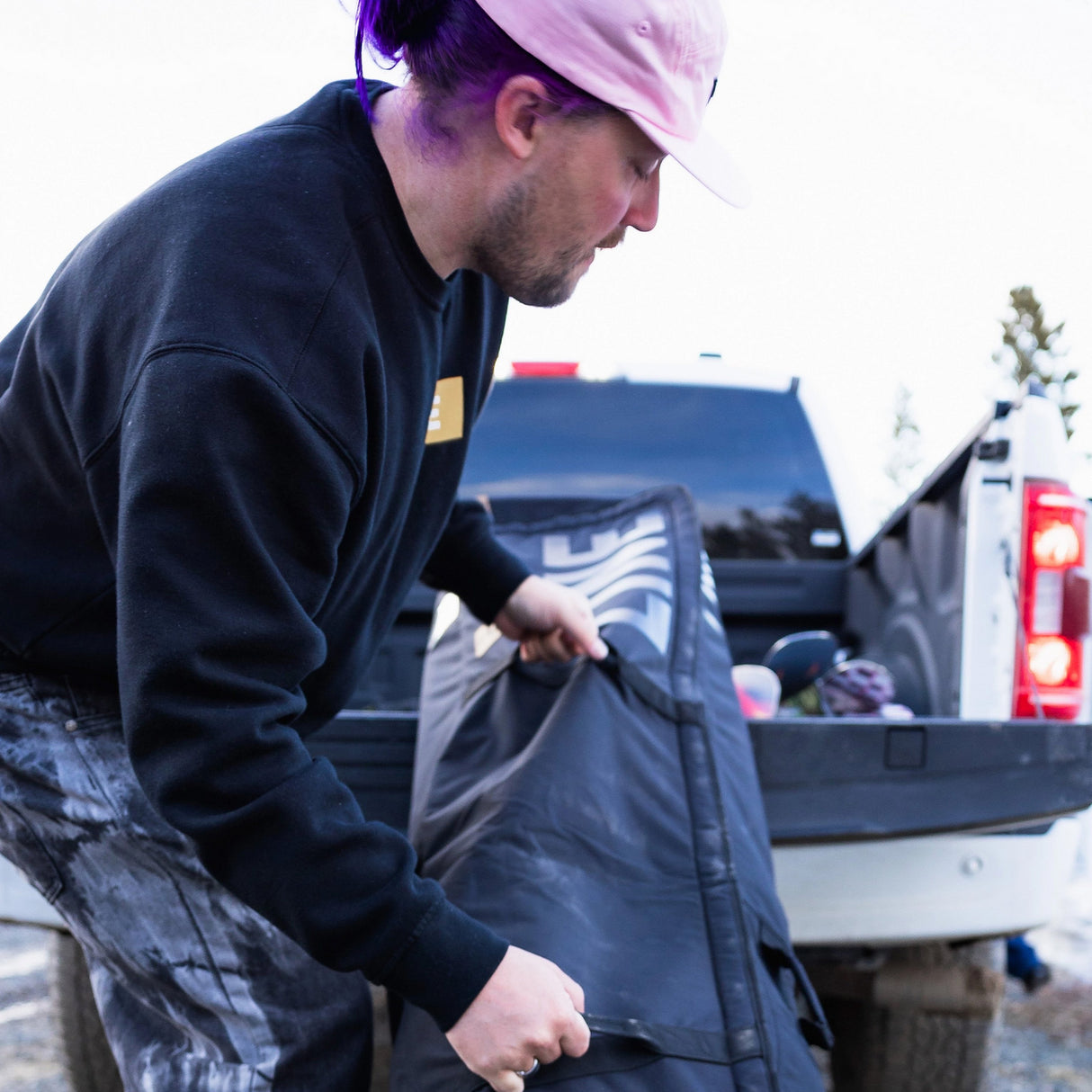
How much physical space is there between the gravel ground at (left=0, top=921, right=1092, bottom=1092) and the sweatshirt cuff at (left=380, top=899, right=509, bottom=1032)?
6.91ft

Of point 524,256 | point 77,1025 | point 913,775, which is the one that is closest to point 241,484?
point 524,256

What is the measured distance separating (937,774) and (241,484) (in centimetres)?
156

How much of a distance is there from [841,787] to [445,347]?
1.16 m

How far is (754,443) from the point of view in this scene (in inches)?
159

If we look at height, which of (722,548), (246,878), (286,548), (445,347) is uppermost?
(445,347)

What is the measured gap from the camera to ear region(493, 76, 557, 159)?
1402mm

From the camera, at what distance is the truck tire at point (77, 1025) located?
102 inches

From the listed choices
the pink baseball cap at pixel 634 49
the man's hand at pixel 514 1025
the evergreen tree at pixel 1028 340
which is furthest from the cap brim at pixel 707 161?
the evergreen tree at pixel 1028 340

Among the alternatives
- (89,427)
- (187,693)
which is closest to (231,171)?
(89,427)

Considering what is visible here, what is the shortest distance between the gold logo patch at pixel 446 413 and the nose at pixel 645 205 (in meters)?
0.38

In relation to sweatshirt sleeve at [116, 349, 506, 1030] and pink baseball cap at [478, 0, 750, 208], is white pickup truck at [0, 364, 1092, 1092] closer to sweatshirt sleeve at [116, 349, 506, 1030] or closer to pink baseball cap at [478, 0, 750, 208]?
sweatshirt sleeve at [116, 349, 506, 1030]

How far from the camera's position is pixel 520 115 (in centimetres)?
143

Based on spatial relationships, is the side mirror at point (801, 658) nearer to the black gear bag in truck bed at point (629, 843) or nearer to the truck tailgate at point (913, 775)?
the black gear bag in truck bed at point (629, 843)

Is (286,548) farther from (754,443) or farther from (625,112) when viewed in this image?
(754,443)
